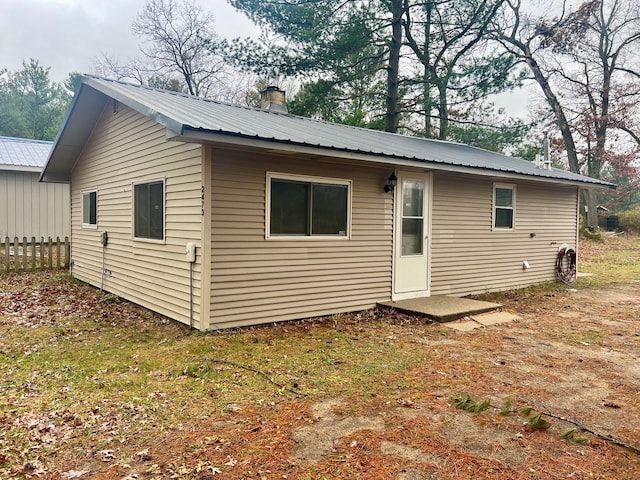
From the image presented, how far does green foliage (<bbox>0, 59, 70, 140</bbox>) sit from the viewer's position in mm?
29844

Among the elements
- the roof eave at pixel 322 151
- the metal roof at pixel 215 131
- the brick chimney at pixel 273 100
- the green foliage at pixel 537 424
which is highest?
the brick chimney at pixel 273 100

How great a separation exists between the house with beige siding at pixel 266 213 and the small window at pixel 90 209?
6 centimetres

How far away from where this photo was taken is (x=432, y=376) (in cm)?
433

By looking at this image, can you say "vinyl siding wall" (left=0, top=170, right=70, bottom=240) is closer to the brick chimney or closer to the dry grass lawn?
the dry grass lawn

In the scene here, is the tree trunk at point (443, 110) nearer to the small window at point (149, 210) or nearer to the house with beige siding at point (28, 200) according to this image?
the small window at point (149, 210)

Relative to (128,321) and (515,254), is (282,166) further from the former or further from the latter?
(515,254)

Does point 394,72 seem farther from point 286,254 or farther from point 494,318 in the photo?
point 286,254

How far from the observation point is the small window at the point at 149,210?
6.63 metres

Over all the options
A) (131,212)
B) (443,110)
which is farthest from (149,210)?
(443,110)

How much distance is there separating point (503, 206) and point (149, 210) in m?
6.94

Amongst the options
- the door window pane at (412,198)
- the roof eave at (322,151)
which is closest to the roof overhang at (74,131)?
the roof eave at (322,151)

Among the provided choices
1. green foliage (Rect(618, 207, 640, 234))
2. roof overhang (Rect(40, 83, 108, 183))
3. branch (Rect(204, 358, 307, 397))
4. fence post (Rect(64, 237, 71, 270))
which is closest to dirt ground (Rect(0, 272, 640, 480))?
branch (Rect(204, 358, 307, 397))

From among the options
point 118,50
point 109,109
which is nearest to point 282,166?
point 109,109

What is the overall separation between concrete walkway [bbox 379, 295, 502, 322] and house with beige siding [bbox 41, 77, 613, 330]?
31 cm
